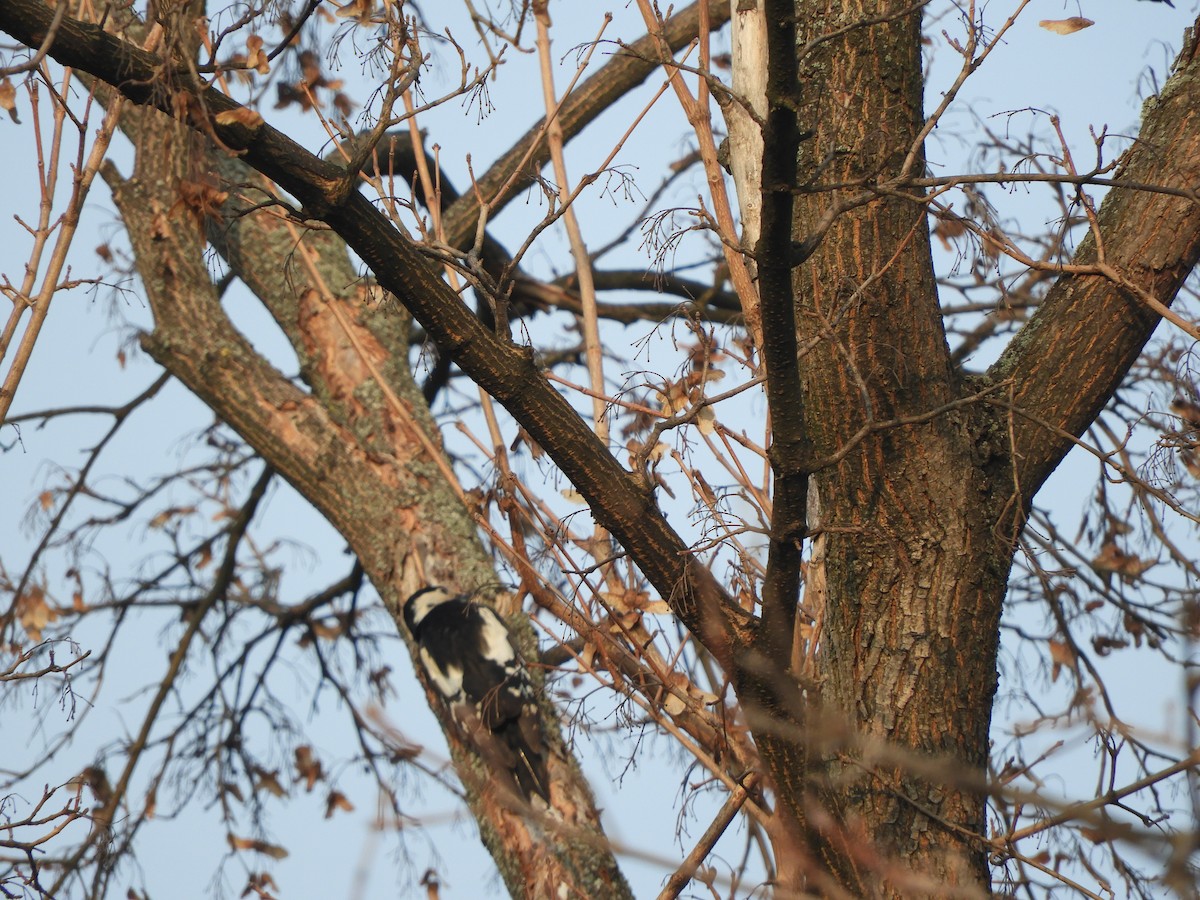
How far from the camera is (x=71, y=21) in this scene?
1724 millimetres

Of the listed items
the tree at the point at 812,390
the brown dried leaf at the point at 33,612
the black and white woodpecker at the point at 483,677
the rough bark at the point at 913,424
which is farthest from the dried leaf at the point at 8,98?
the brown dried leaf at the point at 33,612

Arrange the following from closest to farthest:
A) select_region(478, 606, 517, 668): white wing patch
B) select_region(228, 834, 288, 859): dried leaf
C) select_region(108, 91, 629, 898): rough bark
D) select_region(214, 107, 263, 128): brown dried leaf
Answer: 1. select_region(214, 107, 263, 128): brown dried leaf
2. select_region(478, 606, 517, 668): white wing patch
3. select_region(108, 91, 629, 898): rough bark
4. select_region(228, 834, 288, 859): dried leaf

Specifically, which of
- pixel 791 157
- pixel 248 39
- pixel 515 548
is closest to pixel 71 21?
pixel 248 39

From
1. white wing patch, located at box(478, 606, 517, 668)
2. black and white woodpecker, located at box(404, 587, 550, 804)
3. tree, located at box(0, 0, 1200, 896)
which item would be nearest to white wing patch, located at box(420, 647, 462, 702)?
black and white woodpecker, located at box(404, 587, 550, 804)

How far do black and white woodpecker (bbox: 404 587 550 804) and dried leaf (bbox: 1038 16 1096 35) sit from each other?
2302mm

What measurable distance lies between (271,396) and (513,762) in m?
1.62

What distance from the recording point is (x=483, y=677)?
149 inches

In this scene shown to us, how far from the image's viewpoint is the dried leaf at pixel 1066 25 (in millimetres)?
2135

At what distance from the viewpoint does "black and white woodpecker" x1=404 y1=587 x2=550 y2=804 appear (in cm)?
364

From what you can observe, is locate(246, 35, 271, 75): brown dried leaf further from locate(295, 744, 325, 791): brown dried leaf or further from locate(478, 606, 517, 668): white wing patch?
locate(295, 744, 325, 791): brown dried leaf

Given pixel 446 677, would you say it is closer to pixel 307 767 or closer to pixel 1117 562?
pixel 307 767

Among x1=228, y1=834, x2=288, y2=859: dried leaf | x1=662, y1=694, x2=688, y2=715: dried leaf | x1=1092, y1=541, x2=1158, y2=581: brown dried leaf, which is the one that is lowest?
x1=662, y1=694, x2=688, y2=715: dried leaf

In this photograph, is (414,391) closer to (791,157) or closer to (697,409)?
(697,409)

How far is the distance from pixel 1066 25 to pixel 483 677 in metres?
2.58
